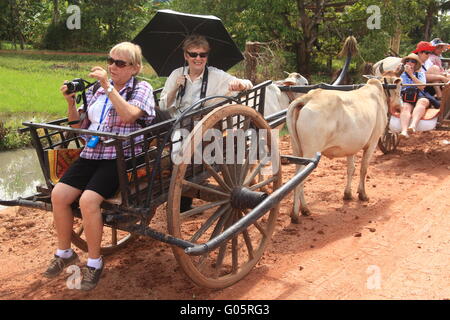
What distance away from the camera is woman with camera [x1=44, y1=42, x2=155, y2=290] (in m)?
3.17

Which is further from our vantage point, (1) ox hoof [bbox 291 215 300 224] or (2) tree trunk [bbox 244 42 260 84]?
(2) tree trunk [bbox 244 42 260 84]

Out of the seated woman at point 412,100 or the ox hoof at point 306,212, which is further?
the seated woman at point 412,100

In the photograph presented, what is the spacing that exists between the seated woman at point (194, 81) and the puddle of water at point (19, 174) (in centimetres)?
307

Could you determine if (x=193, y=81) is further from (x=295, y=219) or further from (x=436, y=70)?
(x=436, y=70)

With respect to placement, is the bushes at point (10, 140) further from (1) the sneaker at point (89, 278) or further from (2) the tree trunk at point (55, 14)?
(2) the tree trunk at point (55, 14)

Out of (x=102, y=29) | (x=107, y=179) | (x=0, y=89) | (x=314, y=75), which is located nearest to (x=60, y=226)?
(x=107, y=179)

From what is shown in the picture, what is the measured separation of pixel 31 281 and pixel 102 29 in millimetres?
30028

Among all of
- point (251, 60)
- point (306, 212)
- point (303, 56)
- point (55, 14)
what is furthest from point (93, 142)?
point (55, 14)

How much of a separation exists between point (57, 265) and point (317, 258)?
2284 millimetres

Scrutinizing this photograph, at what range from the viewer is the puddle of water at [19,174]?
6867mm

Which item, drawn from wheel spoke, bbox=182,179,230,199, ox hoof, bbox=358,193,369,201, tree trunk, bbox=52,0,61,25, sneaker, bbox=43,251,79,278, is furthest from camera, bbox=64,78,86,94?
tree trunk, bbox=52,0,61,25

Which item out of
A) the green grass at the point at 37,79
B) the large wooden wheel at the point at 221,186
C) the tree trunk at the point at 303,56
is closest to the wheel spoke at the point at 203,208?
the large wooden wheel at the point at 221,186

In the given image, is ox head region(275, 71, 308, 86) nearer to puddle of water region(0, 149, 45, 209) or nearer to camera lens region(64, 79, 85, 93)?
camera lens region(64, 79, 85, 93)

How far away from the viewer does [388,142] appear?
8344 mm
